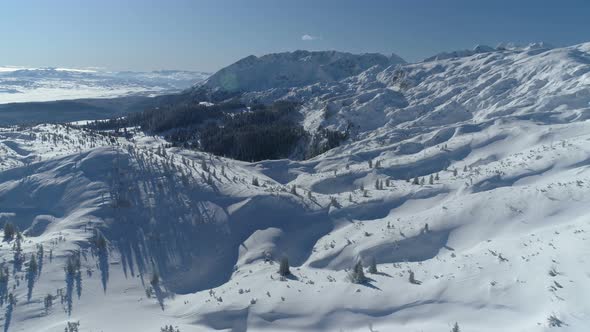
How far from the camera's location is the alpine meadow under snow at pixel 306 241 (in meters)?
11.5

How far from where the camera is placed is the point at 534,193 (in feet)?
57.0

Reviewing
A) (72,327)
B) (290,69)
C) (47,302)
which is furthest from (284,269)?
(290,69)

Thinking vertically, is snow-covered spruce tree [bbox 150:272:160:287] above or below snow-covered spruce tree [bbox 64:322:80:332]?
below

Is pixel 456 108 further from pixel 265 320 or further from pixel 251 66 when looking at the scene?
pixel 251 66

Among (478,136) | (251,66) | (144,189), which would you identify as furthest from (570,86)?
(251,66)

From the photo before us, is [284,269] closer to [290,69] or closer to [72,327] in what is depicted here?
[72,327]

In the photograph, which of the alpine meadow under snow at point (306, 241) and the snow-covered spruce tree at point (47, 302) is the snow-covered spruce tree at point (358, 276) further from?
Result: the snow-covered spruce tree at point (47, 302)

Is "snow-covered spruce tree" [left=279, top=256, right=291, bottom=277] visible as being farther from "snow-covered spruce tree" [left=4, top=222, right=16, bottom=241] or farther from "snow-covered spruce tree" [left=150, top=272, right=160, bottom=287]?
"snow-covered spruce tree" [left=4, top=222, right=16, bottom=241]

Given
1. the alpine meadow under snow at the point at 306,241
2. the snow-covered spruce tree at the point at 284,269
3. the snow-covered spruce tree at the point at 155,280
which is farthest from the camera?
the snow-covered spruce tree at the point at 155,280

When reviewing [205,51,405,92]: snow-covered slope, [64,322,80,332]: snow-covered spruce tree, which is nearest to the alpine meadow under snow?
[64,322,80,332]: snow-covered spruce tree

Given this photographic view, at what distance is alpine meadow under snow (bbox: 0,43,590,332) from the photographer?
37.6ft

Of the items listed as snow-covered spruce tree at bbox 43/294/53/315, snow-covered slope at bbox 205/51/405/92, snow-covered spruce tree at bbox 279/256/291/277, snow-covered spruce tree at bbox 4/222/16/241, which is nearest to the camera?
snow-covered spruce tree at bbox 43/294/53/315

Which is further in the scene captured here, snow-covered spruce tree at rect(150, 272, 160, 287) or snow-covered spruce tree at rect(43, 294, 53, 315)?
snow-covered spruce tree at rect(150, 272, 160, 287)

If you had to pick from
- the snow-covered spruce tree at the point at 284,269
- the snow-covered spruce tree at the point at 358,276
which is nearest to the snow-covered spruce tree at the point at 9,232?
the snow-covered spruce tree at the point at 284,269
